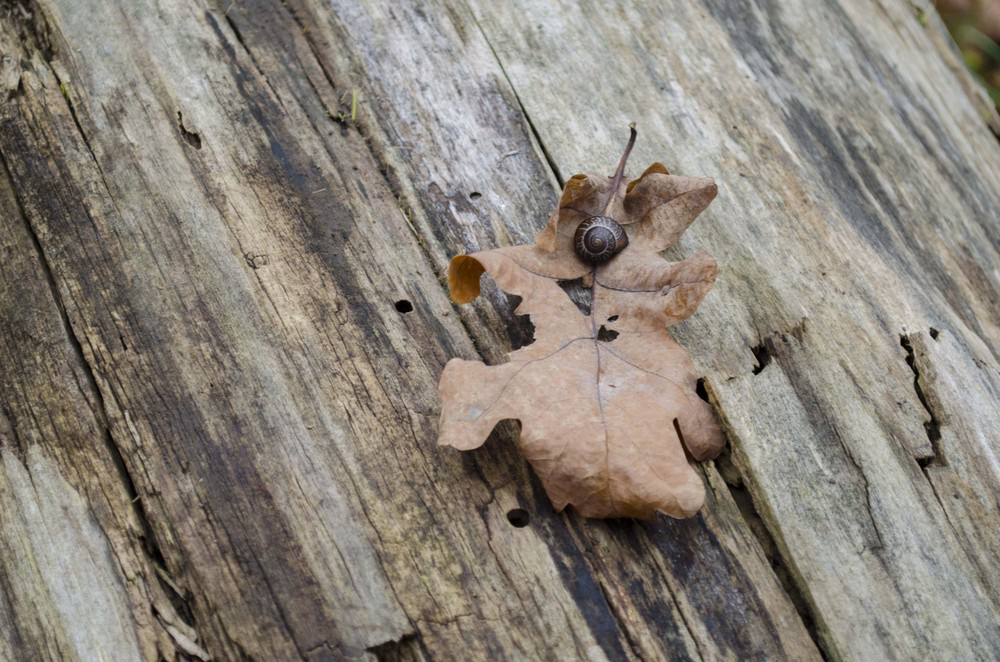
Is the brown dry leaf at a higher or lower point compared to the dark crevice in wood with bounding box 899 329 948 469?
lower

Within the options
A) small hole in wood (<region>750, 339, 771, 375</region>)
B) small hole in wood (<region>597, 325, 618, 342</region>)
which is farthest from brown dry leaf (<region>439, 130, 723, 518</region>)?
small hole in wood (<region>750, 339, 771, 375</region>)

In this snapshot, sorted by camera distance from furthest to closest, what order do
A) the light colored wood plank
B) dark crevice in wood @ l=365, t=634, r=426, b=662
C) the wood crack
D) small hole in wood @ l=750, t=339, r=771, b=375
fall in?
small hole in wood @ l=750, t=339, r=771, b=375 < the light colored wood plank < the wood crack < dark crevice in wood @ l=365, t=634, r=426, b=662

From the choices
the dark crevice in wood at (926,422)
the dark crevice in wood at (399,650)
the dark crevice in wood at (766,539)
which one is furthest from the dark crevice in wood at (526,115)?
the dark crevice in wood at (399,650)

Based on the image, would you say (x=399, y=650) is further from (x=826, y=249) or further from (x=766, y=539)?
(x=826, y=249)

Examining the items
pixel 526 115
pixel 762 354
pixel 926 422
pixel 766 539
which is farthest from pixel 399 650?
pixel 526 115

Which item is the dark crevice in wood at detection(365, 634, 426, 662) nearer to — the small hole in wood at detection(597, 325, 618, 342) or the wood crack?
the wood crack

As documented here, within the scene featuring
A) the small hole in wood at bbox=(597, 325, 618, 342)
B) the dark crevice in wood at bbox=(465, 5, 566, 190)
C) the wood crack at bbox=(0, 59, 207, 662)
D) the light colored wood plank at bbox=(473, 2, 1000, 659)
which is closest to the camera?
Result: the wood crack at bbox=(0, 59, 207, 662)
